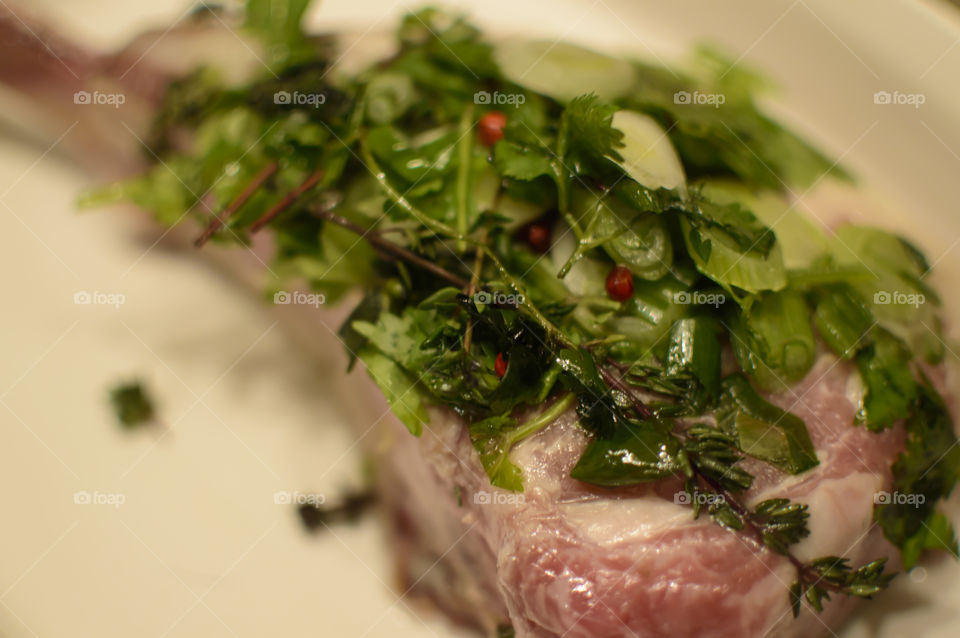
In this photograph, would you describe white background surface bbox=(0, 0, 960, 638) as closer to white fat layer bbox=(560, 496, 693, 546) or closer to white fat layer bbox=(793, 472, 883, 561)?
white fat layer bbox=(793, 472, 883, 561)

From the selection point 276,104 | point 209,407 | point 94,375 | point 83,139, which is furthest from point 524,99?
point 83,139

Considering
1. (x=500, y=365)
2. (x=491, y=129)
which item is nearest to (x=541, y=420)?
(x=500, y=365)

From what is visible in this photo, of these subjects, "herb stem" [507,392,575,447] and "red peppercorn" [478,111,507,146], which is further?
"red peppercorn" [478,111,507,146]

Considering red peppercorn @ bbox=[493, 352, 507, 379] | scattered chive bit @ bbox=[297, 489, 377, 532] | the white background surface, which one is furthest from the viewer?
scattered chive bit @ bbox=[297, 489, 377, 532]

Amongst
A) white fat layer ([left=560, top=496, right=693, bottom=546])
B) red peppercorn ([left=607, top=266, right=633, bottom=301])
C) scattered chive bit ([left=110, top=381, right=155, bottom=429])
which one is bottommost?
white fat layer ([left=560, top=496, right=693, bottom=546])

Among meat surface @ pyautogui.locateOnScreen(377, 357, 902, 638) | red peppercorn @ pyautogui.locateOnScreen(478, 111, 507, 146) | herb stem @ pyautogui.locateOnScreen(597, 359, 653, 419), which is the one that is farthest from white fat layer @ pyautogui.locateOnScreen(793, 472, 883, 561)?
red peppercorn @ pyautogui.locateOnScreen(478, 111, 507, 146)

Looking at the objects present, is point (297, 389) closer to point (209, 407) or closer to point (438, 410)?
point (209, 407)

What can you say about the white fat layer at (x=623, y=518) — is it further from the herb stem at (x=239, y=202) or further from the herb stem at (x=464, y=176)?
the herb stem at (x=239, y=202)
